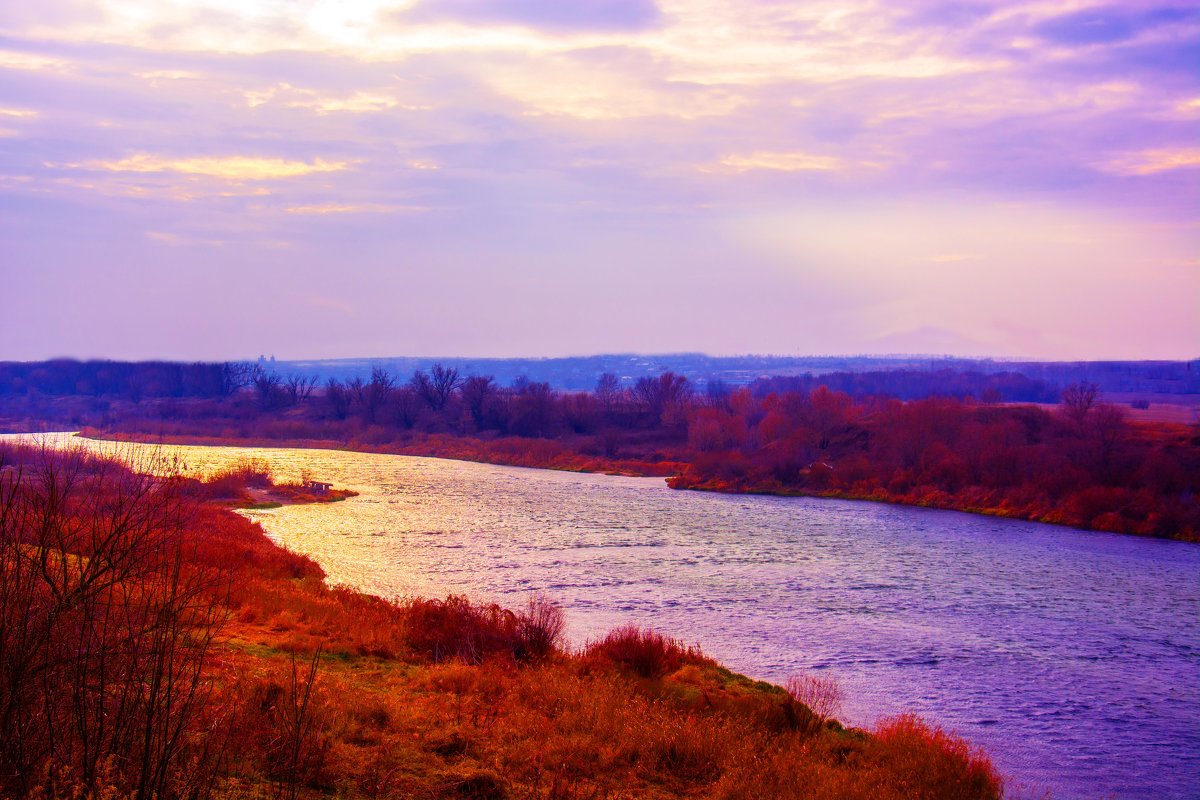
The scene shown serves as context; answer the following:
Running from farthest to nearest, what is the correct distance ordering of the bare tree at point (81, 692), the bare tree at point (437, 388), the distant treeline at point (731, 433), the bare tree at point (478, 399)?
the bare tree at point (437, 388) < the bare tree at point (478, 399) < the distant treeline at point (731, 433) < the bare tree at point (81, 692)

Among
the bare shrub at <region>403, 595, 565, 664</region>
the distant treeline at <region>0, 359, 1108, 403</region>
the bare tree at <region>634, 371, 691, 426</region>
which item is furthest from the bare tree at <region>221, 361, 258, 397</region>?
the bare shrub at <region>403, 595, 565, 664</region>

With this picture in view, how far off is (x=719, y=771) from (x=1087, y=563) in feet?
82.5

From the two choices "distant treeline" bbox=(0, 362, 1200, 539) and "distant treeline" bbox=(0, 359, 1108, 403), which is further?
"distant treeline" bbox=(0, 359, 1108, 403)

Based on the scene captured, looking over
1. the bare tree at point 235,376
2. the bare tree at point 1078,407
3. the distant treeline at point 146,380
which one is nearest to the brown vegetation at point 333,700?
the bare tree at point 1078,407

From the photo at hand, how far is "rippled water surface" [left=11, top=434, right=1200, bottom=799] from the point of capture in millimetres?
14406

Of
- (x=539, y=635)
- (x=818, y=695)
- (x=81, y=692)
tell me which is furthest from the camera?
(x=539, y=635)

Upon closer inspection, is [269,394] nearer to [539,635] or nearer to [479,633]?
[479,633]

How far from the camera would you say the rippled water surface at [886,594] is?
14.4 meters

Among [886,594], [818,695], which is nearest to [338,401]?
[886,594]

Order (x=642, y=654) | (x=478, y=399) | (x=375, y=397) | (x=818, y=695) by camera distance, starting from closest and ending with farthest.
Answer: (x=818, y=695) < (x=642, y=654) < (x=478, y=399) < (x=375, y=397)

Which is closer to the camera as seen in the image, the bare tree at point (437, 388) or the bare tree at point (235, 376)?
the bare tree at point (437, 388)

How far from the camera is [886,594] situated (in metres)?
24.0

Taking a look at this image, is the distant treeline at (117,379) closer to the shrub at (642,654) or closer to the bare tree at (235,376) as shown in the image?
the bare tree at (235,376)

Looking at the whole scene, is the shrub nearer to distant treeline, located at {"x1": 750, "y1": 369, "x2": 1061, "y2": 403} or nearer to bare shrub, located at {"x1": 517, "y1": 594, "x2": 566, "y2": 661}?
bare shrub, located at {"x1": 517, "y1": 594, "x2": 566, "y2": 661}
